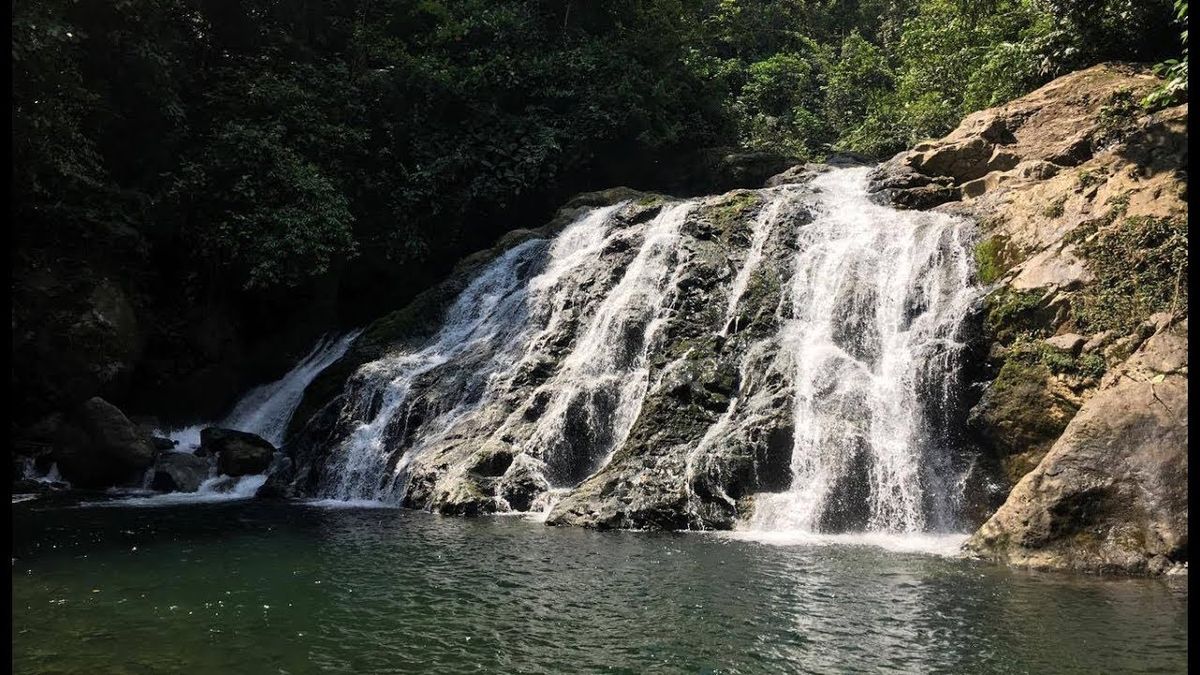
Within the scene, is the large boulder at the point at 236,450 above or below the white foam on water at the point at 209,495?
above

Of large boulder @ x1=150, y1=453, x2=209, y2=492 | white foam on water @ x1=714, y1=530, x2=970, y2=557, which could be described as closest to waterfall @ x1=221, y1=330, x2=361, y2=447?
large boulder @ x1=150, y1=453, x2=209, y2=492

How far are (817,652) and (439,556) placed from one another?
5.79 m

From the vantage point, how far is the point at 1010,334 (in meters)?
14.5

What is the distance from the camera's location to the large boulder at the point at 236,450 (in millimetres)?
19859

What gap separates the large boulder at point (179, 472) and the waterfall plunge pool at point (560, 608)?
18.7ft

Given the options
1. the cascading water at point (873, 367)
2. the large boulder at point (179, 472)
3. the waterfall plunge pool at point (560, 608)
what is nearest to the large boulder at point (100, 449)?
the large boulder at point (179, 472)

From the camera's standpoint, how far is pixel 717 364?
17.1m

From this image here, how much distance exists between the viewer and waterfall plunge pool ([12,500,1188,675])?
7.57 m

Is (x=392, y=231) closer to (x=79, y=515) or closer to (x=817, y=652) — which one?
(x=79, y=515)

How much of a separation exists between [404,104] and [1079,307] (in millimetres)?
22633

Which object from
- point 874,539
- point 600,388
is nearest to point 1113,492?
point 874,539

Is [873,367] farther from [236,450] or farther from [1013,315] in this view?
[236,450]

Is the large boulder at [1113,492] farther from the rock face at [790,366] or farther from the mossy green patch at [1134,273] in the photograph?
the mossy green patch at [1134,273]

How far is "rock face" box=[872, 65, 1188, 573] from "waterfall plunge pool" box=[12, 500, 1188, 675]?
949 mm
